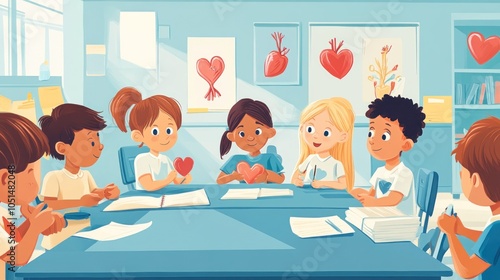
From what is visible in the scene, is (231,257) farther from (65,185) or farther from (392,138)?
(392,138)

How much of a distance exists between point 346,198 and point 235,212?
0.76 metres

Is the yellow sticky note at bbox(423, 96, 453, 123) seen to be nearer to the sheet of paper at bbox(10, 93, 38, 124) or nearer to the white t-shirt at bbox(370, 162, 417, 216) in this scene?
the white t-shirt at bbox(370, 162, 417, 216)

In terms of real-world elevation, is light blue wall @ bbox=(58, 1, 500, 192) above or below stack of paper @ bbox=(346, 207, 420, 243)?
above

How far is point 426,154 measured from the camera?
6.45m

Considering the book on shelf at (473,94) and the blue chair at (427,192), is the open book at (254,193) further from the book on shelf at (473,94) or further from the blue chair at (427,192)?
the book on shelf at (473,94)

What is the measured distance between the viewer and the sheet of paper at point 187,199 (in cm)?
264

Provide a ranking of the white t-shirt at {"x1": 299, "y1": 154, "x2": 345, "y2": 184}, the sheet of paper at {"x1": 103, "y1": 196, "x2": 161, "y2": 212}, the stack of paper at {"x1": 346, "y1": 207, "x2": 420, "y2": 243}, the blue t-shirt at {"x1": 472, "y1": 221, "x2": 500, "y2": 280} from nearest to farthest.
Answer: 1. the blue t-shirt at {"x1": 472, "y1": 221, "x2": 500, "y2": 280}
2. the stack of paper at {"x1": 346, "y1": 207, "x2": 420, "y2": 243}
3. the sheet of paper at {"x1": 103, "y1": 196, "x2": 161, "y2": 212}
4. the white t-shirt at {"x1": 299, "y1": 154, "x2": 345, "y2": 184}

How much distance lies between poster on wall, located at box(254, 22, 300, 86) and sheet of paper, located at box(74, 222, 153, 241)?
4279mm

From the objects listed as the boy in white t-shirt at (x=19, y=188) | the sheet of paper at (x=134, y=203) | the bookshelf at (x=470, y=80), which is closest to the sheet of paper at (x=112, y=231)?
the boy in white t-shirt at (x=19, y=188)

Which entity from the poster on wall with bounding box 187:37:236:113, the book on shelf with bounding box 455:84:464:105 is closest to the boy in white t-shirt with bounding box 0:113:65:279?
the poster on wall with bounding box 187:37:236:113

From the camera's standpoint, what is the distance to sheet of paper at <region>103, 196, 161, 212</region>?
2.53 meters

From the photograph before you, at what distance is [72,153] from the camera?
269 cm

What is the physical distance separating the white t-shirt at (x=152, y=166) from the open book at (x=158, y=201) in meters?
0.40

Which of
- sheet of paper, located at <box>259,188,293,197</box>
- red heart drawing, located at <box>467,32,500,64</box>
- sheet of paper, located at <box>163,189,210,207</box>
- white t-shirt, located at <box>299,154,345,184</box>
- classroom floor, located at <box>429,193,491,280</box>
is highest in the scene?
red heart drawing, located at <box>467,32,500,64</box>
